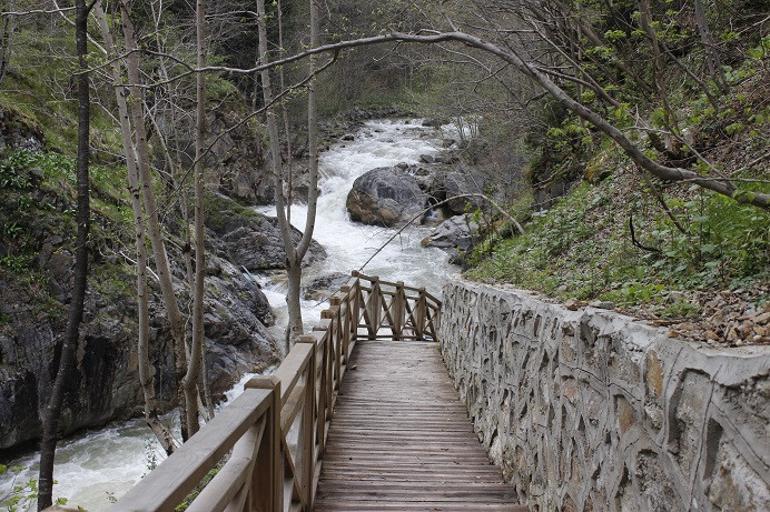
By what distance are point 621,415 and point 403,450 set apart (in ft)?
9.48

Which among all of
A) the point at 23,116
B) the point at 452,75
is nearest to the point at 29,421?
the point at 23,116

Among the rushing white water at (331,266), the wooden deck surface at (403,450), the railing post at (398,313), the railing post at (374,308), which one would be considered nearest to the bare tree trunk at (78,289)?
the rushing white water at (331,266)

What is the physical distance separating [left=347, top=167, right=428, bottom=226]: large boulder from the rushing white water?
1.74ft

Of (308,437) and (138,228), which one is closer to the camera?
(308,437)

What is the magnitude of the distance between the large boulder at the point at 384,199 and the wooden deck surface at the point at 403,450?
1398 cm

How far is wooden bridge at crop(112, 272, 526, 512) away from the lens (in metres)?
1.51

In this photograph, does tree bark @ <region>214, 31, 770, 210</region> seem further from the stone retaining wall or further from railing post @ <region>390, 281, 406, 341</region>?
railing post @ <region>390, 281, 406, 341</region>

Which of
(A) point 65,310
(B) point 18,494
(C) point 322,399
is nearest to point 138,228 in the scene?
(A) point 65,310

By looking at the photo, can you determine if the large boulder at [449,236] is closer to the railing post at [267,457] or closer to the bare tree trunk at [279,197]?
the bare tree trunk at [279,197]

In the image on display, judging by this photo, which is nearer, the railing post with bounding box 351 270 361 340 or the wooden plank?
the wooden plank

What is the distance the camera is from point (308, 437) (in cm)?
333

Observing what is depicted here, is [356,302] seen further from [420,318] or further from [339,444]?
[420,318]

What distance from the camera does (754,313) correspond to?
5.96ft

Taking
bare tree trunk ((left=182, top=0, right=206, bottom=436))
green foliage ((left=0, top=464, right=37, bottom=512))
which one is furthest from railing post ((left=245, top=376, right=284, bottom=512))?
green foliage ((left=0, top=464, right=37, bottom=512))
